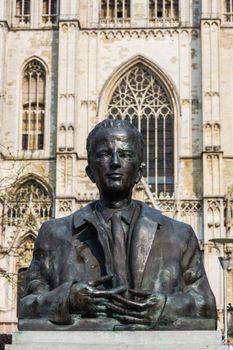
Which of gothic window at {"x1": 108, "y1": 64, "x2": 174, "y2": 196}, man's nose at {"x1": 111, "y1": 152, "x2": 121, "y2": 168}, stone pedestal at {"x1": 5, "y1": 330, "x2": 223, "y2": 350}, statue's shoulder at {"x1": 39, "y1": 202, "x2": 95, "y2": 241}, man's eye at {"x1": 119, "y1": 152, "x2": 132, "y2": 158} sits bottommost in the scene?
stone pedestal at {"x1": 5, "y1": 330, "x2": 223, "y2": 350}

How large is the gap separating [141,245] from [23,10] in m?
25.4

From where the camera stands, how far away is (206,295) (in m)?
2.32

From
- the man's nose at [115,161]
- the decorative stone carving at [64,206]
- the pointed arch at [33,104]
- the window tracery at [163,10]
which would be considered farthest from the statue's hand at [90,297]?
the window tracery at [163,10]

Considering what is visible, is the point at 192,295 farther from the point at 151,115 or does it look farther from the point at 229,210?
the point at 151,115

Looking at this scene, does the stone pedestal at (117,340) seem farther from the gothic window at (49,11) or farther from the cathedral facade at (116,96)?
the gothic window at (49,11)

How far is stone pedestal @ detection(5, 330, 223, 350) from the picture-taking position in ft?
6.67

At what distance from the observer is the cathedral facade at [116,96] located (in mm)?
24141

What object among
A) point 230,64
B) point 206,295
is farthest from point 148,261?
point 230,64

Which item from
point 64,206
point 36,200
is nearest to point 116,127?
point 64,206

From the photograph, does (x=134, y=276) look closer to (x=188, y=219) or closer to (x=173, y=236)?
(x=173, y=236)

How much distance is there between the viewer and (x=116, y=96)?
2623 cm

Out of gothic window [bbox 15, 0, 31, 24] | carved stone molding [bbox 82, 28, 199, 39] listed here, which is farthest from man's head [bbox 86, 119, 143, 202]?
gothic window [bbox 15, 0, 31, 24]

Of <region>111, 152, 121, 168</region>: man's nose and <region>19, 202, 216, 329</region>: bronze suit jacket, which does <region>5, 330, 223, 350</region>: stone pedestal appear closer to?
<region>19, 202, 216, 329</region>: bronze suit jacket

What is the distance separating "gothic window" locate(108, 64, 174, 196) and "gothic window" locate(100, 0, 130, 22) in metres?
1.88
